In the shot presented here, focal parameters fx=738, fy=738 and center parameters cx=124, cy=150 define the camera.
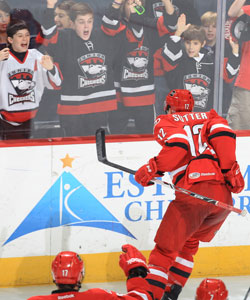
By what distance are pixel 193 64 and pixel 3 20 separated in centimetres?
134

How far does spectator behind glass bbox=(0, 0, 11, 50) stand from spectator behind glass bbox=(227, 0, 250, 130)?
163 cm

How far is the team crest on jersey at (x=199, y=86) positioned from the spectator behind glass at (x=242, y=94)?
0.64 feet

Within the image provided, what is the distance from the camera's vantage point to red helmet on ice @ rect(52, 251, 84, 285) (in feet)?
9.72

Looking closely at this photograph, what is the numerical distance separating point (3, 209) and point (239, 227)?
1653mm

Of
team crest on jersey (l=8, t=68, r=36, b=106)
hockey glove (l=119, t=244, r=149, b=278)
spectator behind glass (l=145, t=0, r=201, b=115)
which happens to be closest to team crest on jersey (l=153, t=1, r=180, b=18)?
spectator behind glass (l=145, t=0, r=201, b=115)

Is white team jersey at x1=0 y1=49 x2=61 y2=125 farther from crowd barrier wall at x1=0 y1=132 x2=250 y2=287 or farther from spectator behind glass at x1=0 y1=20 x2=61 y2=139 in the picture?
crowd barrier wall at x1=0 y1=132 x2=250 y2=287

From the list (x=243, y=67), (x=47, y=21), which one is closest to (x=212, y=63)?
(x=243, y=67)

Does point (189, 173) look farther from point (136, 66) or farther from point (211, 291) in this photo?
point (136, 66)

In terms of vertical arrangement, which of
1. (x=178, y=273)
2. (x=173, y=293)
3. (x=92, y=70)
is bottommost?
(x=173, y=293)

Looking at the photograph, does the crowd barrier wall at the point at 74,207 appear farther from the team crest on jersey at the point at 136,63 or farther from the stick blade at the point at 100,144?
the team crest on jersey at the point at 136,63

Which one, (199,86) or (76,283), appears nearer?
(76,283)

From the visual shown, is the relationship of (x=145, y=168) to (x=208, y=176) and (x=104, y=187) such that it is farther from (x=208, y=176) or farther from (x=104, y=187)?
(x=104, y=187)

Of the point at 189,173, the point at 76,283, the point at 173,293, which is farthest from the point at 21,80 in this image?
the point at 76,283

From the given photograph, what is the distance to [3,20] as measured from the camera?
464cm
